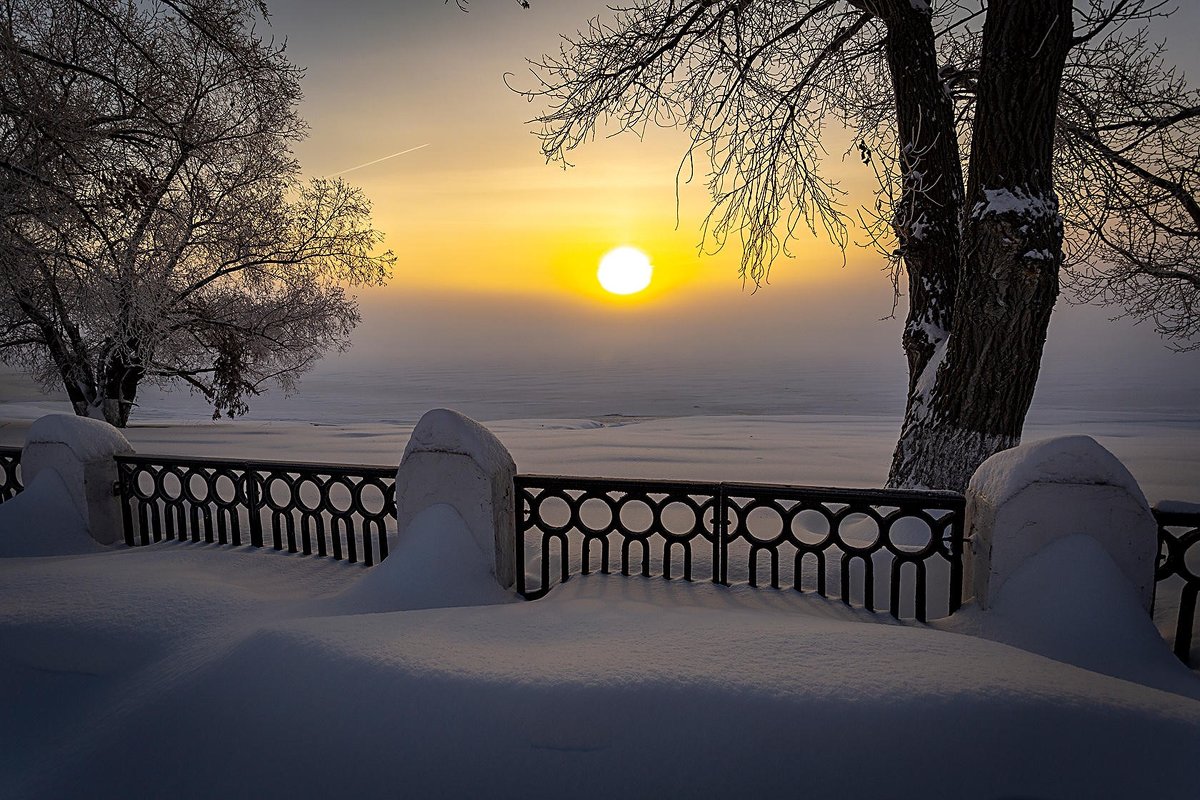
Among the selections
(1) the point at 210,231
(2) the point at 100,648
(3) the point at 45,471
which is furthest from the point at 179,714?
(1) the point at 210,231

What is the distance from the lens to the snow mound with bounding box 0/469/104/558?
5453mm

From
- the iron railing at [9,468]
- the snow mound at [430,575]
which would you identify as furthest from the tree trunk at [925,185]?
the iron railing at [9,468]

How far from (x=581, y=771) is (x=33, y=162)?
7708 millimetres

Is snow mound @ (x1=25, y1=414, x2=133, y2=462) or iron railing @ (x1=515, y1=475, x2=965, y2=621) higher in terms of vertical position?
snow mound @ (x1=25, y1=414, x2=133, y2=462)

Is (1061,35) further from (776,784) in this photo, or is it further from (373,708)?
(373,708)

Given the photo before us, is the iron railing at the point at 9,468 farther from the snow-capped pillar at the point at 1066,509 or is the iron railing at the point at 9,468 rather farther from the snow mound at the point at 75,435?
the snow-capped pillar at the point at 1066,509

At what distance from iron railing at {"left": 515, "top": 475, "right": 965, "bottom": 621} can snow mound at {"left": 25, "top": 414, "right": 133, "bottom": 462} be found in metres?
4.12

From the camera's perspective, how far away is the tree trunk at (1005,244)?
514 cm

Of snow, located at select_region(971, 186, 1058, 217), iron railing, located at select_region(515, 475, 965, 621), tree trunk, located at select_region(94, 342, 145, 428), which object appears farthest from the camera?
tree trunk, located at select_region(94, 342, 145, 428)

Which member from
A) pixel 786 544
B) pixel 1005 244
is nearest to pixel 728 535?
pixel 786 544

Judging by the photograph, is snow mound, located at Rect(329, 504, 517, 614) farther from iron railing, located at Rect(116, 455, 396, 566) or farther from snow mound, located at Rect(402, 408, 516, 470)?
iron railing, located at Rect(116, 455, 396, 566)

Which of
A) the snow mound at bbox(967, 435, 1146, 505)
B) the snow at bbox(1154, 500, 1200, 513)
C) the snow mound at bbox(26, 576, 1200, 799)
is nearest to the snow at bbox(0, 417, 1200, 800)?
the snow mound at bbox(26, 576, 1200, 799)

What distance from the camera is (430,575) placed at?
4.14m

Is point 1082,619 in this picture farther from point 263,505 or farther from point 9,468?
point 9,468
